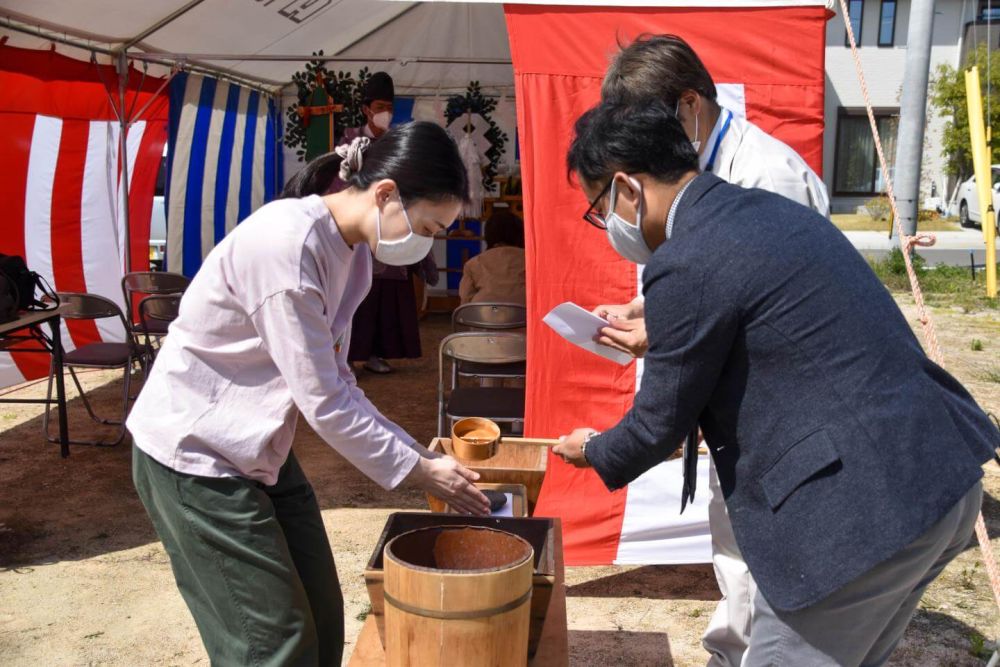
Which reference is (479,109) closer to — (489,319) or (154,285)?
(154,285)

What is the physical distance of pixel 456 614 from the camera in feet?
4.83

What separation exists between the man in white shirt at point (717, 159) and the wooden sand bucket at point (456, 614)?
0.76 metres

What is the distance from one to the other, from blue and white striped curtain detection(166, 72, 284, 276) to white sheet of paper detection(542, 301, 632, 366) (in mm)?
5522

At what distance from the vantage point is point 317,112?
796 centimetres

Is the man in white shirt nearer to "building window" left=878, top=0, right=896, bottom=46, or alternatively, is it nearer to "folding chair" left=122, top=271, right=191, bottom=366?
"folding chair" left=122, top=271, right=191, bottom=366

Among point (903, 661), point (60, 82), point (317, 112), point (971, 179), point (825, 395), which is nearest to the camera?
point (825, 395)

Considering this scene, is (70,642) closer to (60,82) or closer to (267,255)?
(267,255)

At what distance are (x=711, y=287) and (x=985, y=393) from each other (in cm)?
556

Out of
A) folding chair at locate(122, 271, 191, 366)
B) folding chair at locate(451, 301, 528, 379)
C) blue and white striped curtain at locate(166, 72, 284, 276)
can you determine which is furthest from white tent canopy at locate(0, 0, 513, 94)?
folding chair at locate(451, 301, 528, 379)

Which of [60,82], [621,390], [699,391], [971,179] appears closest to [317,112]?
[60,82]

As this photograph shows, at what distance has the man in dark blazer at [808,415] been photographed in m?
1.33

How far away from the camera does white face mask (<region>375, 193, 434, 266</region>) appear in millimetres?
1687

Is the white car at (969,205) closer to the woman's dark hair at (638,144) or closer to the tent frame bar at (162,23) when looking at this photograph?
the tent frame bar at (162,23)

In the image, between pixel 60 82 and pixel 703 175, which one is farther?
pixel 60 82
